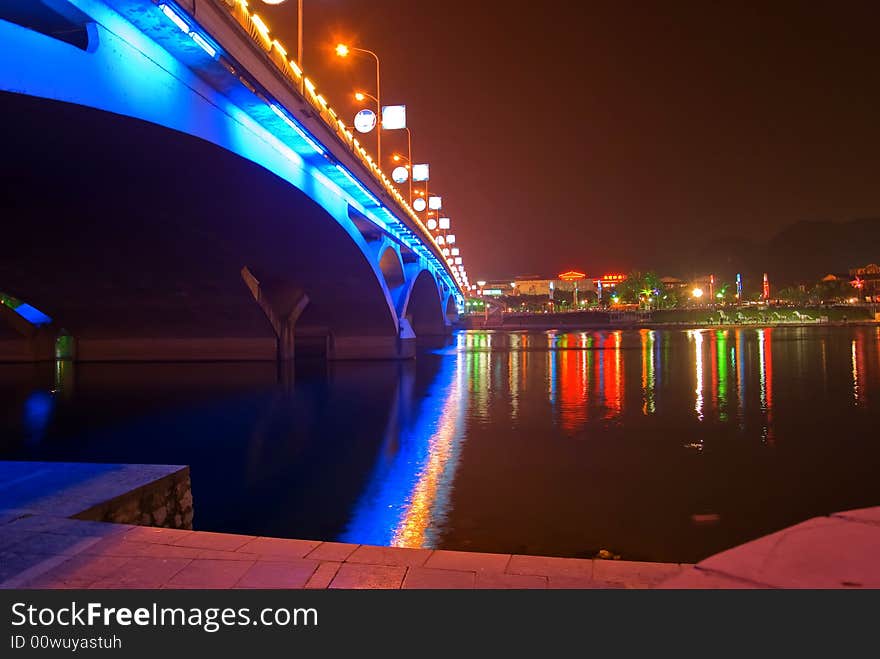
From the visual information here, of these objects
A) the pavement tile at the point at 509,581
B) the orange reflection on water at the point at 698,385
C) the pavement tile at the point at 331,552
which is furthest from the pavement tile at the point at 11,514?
the orange reflection on water at the point at 698,385

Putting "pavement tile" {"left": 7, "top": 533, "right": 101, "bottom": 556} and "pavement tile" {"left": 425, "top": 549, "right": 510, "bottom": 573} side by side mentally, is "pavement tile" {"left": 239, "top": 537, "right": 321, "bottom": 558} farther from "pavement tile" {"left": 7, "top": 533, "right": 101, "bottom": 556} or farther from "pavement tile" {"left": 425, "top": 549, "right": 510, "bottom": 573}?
"pavement tile" {"left": 7, "top": 533, "right": 101, "bottom": 556}

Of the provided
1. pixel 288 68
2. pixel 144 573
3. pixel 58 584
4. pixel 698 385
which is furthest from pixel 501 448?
pixel 698 385

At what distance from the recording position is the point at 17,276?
100 feet

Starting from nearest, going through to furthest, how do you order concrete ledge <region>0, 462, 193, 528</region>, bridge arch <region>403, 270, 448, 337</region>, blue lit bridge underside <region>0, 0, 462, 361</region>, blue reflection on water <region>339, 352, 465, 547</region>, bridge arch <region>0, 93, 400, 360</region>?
concrete ledge <region>0, 462, 193, 528</region>
blue reflection on water <region>339, 352, 465, 547</region>
blue lit bridge underside <region>0, 0, 462, 361</region>
bridge arch <region>0, 93, 400, 360</region>
bridge arch <region>403, 270, 448, 337</region>

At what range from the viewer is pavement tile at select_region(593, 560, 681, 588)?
14.4ft

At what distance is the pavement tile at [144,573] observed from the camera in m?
4.41

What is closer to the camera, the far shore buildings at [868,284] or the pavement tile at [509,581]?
the pavement tile at [509,581]

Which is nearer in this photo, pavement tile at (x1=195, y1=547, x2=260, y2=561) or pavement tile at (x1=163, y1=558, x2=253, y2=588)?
pavement tile at (x1=163, y1=558, x2=253, y2=588)

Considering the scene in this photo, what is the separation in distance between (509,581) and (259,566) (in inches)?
69.8

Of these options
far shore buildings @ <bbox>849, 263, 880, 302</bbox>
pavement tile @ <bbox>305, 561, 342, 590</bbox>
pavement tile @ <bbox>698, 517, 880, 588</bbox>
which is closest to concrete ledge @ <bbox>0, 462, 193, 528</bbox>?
pavement tile @ <bbox>305, 561, 342, 590</bbox>

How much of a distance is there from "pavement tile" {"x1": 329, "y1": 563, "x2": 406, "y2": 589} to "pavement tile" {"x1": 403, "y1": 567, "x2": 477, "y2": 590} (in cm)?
7

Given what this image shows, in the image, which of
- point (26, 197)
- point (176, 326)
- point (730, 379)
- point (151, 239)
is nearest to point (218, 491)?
point (26, 197)

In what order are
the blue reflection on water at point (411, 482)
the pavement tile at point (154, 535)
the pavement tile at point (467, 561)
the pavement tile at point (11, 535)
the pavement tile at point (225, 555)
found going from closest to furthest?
the pavement tile at point (467, 561), the pavement tile at point (225, 555), the pavement tile at point (11, 535), the pavement tile at point (154, 535), the blue reflection on water at point (411, 482)

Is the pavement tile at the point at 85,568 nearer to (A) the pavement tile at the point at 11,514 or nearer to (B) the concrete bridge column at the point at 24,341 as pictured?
(A) the pavement tile at the point at 11,514
